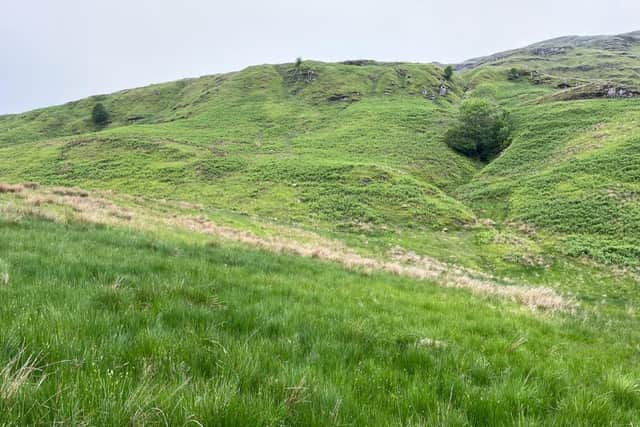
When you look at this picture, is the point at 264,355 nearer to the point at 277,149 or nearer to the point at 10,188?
the point at 10,188

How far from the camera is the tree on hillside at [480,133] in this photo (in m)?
62.5

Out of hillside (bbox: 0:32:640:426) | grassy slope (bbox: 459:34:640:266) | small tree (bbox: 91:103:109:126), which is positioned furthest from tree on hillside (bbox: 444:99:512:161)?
small tree (bbox: 91:103:109:126)

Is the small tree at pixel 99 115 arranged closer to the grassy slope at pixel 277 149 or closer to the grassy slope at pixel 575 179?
the grassy slope at pixel 277 149

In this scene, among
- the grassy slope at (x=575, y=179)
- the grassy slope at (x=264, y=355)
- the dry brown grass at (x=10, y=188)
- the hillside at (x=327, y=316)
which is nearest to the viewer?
the grassy slope at (x=264, y=355)

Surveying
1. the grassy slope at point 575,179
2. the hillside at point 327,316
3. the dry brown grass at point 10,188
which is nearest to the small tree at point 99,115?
the hillside at point 327,316

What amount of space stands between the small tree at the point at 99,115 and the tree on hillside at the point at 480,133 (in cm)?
9100

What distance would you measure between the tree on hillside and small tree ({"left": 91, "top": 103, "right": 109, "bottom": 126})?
91.0m

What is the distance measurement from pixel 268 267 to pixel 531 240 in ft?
90.1

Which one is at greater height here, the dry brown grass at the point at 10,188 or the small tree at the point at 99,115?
the small tree at the point at 99,115

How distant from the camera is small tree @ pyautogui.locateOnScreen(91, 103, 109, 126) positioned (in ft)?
332

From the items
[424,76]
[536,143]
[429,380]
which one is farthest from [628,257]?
[424,76]

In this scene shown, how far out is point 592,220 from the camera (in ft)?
102

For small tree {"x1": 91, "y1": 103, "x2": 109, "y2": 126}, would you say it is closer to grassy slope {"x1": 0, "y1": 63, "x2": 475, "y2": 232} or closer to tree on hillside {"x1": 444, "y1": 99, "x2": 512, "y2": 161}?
grassy slope {"x1": 0, "y1": 63, "x2": 475, "y2": 232}

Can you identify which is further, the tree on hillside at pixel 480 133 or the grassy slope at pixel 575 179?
the tree on hillside at pixel 480 133
